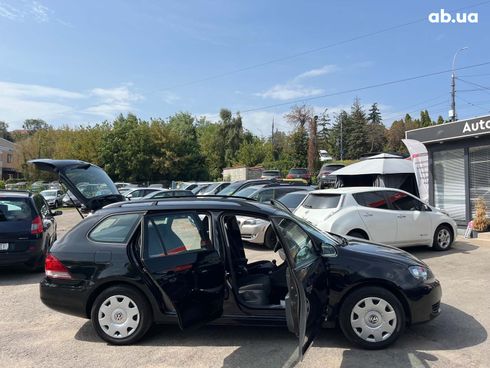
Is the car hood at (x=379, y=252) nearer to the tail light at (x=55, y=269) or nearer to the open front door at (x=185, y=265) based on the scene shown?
the open front door at (x=185, y=265)

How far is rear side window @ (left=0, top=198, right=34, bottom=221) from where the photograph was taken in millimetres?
8117

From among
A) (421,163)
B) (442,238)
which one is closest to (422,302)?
(442,238)

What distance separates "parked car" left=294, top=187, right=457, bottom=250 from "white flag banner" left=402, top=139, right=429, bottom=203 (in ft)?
15.5

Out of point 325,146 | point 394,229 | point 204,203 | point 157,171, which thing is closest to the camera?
point 204,203

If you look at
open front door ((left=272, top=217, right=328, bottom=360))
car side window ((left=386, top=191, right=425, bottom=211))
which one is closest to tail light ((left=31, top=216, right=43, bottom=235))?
open front door ((left=272, top=217, right=328, bottom=360))

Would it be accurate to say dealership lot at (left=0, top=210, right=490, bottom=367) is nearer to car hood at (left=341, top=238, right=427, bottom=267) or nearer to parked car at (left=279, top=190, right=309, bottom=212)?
car hood at (left=341, top=238, right=427, bottom=267)

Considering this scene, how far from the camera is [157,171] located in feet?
146

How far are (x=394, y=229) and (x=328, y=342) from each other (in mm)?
5169

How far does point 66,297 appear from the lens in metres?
4.79

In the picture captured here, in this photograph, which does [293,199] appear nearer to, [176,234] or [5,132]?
[176,234]

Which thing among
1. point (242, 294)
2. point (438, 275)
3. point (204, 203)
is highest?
point (204, 203)

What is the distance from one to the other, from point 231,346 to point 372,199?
5645 millimetres

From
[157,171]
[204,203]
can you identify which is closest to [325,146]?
[157,171]

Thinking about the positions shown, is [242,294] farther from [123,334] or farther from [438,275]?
[438,275]
